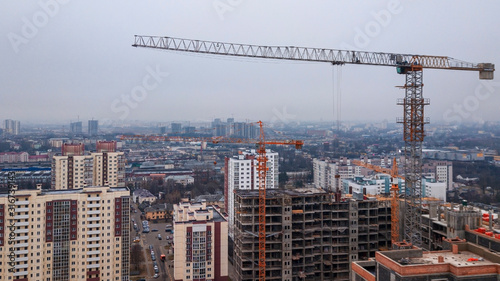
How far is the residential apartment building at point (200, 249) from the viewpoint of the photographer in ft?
25.4

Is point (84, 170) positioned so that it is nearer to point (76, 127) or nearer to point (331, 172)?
point (331, 172)

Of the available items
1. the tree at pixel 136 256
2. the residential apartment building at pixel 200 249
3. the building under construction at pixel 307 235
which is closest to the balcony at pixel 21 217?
the residential apartment building at pixel 200 249

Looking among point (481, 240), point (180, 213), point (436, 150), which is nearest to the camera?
point (481, 240)

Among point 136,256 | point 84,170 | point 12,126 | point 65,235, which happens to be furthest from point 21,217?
point 12,126

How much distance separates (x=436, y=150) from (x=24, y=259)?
76.2 feet

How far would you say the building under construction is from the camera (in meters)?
6.92

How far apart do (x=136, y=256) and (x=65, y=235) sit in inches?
112

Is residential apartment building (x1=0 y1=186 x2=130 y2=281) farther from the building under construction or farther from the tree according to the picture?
the building under construction

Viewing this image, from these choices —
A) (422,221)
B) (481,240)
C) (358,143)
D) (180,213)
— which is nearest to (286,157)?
(358,143)

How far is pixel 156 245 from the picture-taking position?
11.5 metres

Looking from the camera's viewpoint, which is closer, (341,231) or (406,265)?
(406,265)

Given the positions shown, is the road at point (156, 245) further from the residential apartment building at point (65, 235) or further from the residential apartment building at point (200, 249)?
the residential apartment building at point (65, 235)

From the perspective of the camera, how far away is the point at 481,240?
14.7 ft

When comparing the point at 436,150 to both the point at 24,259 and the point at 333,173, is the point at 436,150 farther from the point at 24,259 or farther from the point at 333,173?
the point at 24,259
